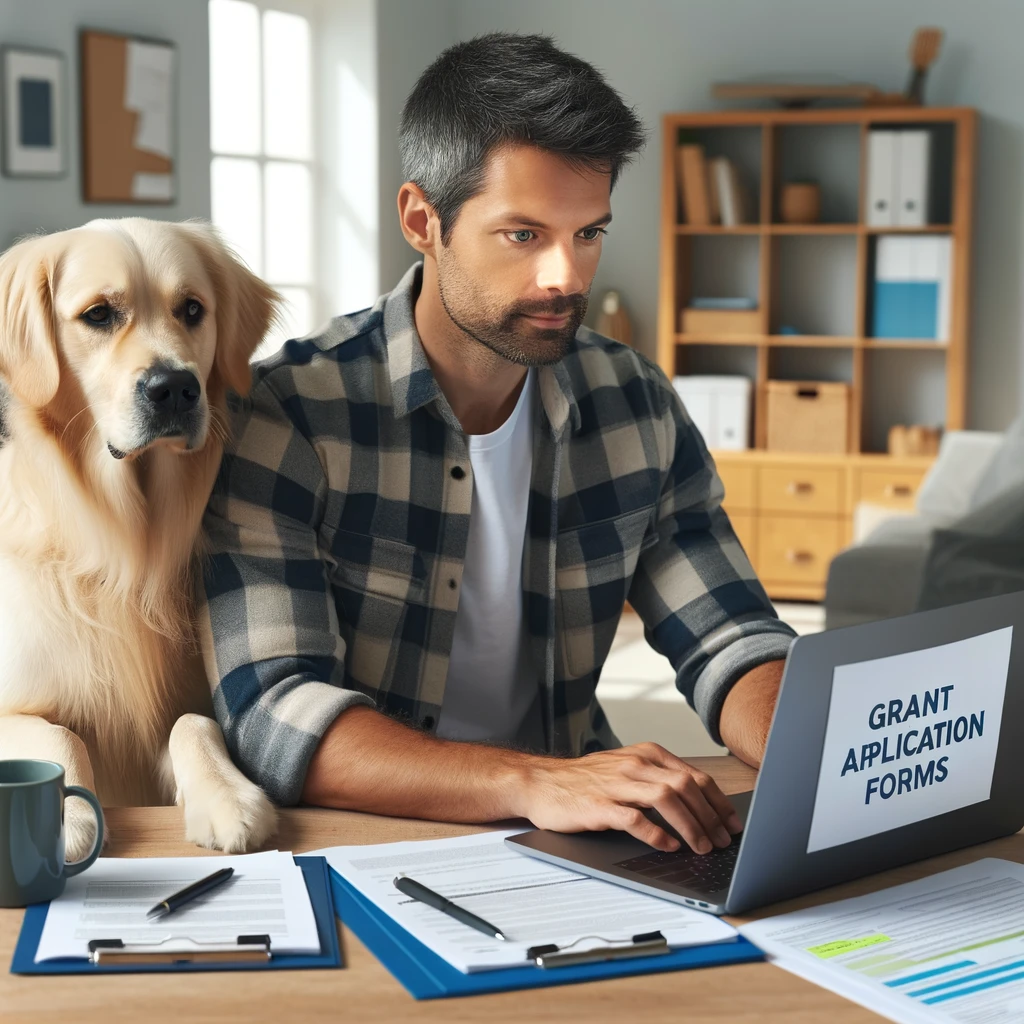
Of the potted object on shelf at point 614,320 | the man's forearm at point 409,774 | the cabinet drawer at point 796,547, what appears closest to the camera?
the man's forearm at point 409,774

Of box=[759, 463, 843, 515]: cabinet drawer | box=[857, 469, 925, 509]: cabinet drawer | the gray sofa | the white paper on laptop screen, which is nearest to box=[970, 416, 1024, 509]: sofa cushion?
the gray sofa

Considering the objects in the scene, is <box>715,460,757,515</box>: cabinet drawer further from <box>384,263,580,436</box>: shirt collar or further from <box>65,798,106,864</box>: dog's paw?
<box>65,798,106,864</box>: dog's paw

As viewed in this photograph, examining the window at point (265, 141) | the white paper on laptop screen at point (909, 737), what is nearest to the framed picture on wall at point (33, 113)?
the window at point (265, 141)

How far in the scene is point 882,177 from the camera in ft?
16.8

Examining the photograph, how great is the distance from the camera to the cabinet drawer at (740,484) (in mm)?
5258

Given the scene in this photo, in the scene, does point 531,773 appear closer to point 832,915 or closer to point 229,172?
point 832,915

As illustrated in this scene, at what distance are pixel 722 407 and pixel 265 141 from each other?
205 cm

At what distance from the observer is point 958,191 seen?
5059 mm

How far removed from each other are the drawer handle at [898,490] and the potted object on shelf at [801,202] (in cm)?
111

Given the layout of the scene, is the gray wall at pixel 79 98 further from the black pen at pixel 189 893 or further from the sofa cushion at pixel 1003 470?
the black pen at pixel 189 893

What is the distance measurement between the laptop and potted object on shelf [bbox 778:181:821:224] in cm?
451

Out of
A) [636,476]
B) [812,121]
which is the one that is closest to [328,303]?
[812,121]

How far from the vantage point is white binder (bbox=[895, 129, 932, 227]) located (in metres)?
5.07

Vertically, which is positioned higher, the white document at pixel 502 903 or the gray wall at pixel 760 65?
the gray wall at pixel 760 65
